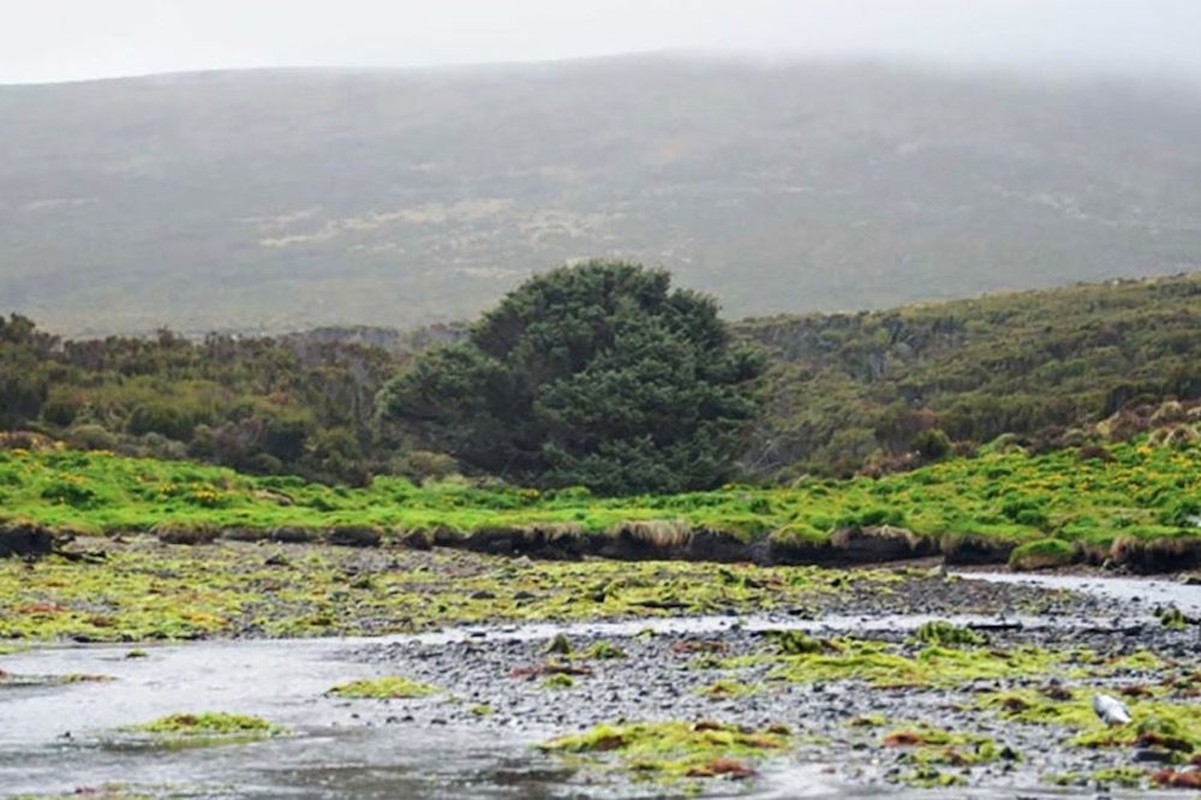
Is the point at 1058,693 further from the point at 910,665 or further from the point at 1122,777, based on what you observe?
the point at 1122,777

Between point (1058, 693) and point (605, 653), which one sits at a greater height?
point (1058, 693)

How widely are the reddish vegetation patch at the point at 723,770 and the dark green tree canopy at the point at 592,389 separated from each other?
44229 mm

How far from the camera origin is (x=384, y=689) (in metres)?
19.2

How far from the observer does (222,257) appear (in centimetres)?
19600

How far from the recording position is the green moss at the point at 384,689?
19.0 m

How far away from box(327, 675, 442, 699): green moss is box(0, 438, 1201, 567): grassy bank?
63.9ft

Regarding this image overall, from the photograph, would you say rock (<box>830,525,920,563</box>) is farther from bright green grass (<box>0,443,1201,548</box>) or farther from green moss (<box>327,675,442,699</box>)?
green moss (<box>327,675,442,699</box>)

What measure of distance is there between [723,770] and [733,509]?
3447cm

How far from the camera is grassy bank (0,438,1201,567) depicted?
41.3 meters

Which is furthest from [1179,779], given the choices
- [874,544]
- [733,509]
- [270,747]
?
[733,509]

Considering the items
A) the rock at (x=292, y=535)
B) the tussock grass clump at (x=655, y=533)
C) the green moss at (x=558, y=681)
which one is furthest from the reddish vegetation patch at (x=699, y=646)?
the rock at (x=292, y=535)

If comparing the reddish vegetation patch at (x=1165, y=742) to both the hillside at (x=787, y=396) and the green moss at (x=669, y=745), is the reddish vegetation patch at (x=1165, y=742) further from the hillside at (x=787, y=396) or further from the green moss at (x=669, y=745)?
the hillside at (x=787, y=396)

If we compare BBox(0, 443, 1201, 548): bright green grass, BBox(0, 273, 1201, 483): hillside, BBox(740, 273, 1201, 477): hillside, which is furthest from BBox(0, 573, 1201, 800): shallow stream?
BBox(740, 273, 1201, 477): hillside

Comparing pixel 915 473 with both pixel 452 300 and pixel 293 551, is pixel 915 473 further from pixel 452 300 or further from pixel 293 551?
pixel 452 300
